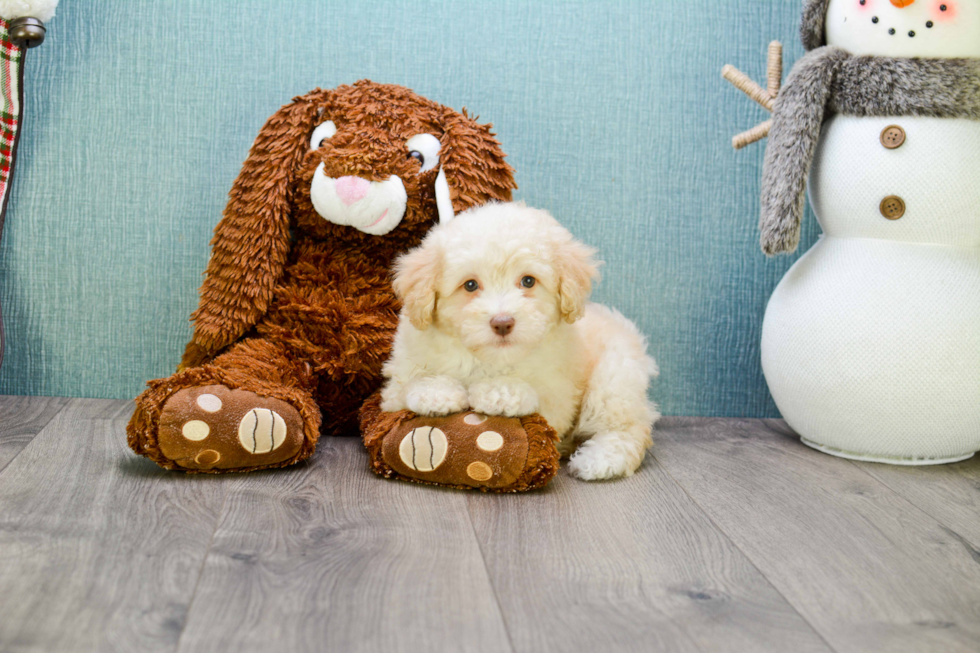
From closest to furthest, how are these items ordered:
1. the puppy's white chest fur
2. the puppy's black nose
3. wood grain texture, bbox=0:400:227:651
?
1. wood grain texture, bbox=0:400:227:651
2. the puppy's black nose
3. the puppy's white chest fur

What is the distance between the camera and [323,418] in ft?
5.61

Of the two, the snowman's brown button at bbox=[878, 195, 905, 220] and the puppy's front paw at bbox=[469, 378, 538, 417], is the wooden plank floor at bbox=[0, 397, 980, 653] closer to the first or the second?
the puppy's front paw at bbox=[469, 378, 538, 417]

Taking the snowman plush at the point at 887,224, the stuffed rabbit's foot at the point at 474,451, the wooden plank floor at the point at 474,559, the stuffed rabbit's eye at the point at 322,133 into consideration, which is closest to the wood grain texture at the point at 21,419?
the wooden plank floor at the point at 474,559

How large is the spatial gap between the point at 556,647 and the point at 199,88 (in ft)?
4.80

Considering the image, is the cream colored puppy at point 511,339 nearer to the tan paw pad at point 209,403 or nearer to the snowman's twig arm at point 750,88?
the tan paw pad at point 209,403

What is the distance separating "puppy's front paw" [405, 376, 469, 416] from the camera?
139 cm

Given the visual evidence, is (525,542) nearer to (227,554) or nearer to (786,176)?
(227,554)

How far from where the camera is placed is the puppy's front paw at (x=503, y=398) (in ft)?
4.55

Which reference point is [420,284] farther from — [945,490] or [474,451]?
[945,490]

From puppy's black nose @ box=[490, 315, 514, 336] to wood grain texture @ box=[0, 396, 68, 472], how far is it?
0.85m

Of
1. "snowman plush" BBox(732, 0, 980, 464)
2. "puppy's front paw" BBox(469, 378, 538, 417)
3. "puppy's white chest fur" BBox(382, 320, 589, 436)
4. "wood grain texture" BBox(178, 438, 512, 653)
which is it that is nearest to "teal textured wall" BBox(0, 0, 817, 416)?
"snowman plush" BBox(732, 0, 980, 464)

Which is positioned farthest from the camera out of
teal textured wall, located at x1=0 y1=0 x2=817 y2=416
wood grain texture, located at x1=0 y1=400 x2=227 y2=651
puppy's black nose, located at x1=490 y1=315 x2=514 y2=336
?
Result: teal textured wall, located at x1=0 y1=0 x2=817 y2=416

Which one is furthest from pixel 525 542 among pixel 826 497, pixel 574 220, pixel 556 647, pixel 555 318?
pixel 574 220

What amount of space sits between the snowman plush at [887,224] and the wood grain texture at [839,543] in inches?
6.1
